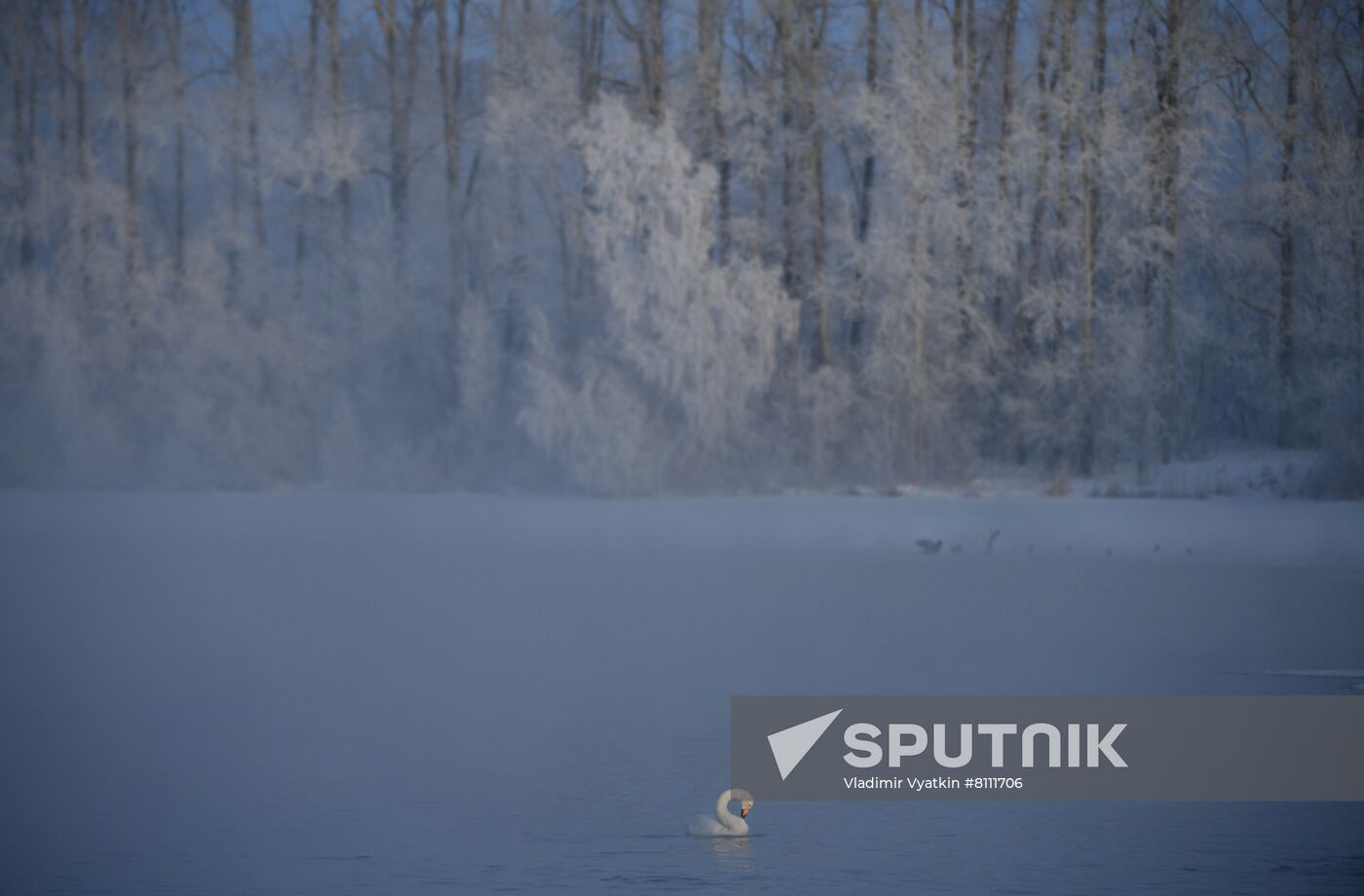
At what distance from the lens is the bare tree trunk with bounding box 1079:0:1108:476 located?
2480 cm

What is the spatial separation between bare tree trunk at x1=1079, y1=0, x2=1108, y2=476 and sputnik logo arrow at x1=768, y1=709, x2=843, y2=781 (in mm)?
18286

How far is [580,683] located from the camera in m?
8.76

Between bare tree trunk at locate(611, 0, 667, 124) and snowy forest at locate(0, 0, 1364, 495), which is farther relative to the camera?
Result: bare tree trunk at locate(611, 0, 667, 124)

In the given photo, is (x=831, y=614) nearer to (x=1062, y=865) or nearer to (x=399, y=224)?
(x=1062, y=865)

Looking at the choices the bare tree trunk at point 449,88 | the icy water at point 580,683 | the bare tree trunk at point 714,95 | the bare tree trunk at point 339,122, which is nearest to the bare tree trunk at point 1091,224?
the bare tree trunk at point 714,95

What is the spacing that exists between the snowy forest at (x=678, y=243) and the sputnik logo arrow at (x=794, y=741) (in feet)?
53.4

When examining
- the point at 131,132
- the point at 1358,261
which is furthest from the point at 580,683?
the point at 131,132

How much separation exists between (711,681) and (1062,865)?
Answer: 3.36 m

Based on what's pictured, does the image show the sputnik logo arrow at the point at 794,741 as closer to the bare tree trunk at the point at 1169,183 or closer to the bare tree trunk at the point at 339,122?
the bare tree trunk at the point at 1169,183

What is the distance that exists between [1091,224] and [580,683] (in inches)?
745

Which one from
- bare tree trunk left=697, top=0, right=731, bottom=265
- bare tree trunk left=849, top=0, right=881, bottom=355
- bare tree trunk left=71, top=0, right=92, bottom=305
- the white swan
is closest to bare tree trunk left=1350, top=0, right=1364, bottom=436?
bare tree trunk left=849, top=0, right=881, bottom=355

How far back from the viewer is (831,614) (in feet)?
36.4

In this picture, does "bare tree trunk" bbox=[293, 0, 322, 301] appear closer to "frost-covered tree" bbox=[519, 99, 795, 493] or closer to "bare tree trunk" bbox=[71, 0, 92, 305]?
"bare tree trunk" bbox=[71, 0, 92, 305]

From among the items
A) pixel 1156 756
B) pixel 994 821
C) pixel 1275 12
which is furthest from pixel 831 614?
pixel 1275 12
